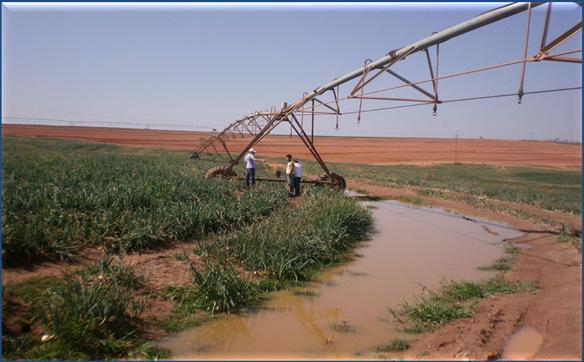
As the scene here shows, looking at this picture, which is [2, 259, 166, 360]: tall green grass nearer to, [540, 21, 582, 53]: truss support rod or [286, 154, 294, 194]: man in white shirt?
[540, 21, 582, 53]: truss support rod

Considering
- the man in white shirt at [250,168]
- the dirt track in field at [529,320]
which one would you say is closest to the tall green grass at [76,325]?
the dirt track in field at [529,320]

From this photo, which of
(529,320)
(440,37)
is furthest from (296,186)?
(529,320)

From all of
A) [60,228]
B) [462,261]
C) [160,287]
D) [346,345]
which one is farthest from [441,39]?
[60,228]

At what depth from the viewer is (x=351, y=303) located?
5.70 m

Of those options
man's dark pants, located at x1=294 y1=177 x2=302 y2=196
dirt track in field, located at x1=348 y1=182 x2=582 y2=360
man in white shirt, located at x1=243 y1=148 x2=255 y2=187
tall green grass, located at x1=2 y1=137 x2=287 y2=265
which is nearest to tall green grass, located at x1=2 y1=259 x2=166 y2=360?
tall green grass, located at x1=2 y1=137 x2=287 y2=265

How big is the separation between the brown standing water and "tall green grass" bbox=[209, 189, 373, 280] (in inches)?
14.1

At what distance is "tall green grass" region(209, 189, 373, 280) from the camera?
6.49m

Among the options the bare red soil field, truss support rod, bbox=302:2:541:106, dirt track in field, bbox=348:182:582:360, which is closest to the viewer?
dirt track in field, bbox=348:182:582:360

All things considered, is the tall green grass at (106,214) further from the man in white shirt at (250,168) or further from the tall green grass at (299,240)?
the man in white shirt at (250,168)

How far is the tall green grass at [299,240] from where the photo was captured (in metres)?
6.49

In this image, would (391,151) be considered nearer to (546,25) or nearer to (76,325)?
(546,25)

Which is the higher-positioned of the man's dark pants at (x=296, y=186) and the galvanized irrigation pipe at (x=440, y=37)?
the galvanized irrigation pipe at (x=440, y=37)

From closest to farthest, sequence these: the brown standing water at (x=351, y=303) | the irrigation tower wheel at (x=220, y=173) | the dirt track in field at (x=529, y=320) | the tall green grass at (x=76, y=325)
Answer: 1. the tall green grass at (x=76, y=325)
2. the dirt track in field at (x=529, y=320)
3. the brown standing water at (x=351, y=303)
4. the irrigation tower wheel at (x=220, y=173)

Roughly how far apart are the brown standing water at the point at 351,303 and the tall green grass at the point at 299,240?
36 centimetres
